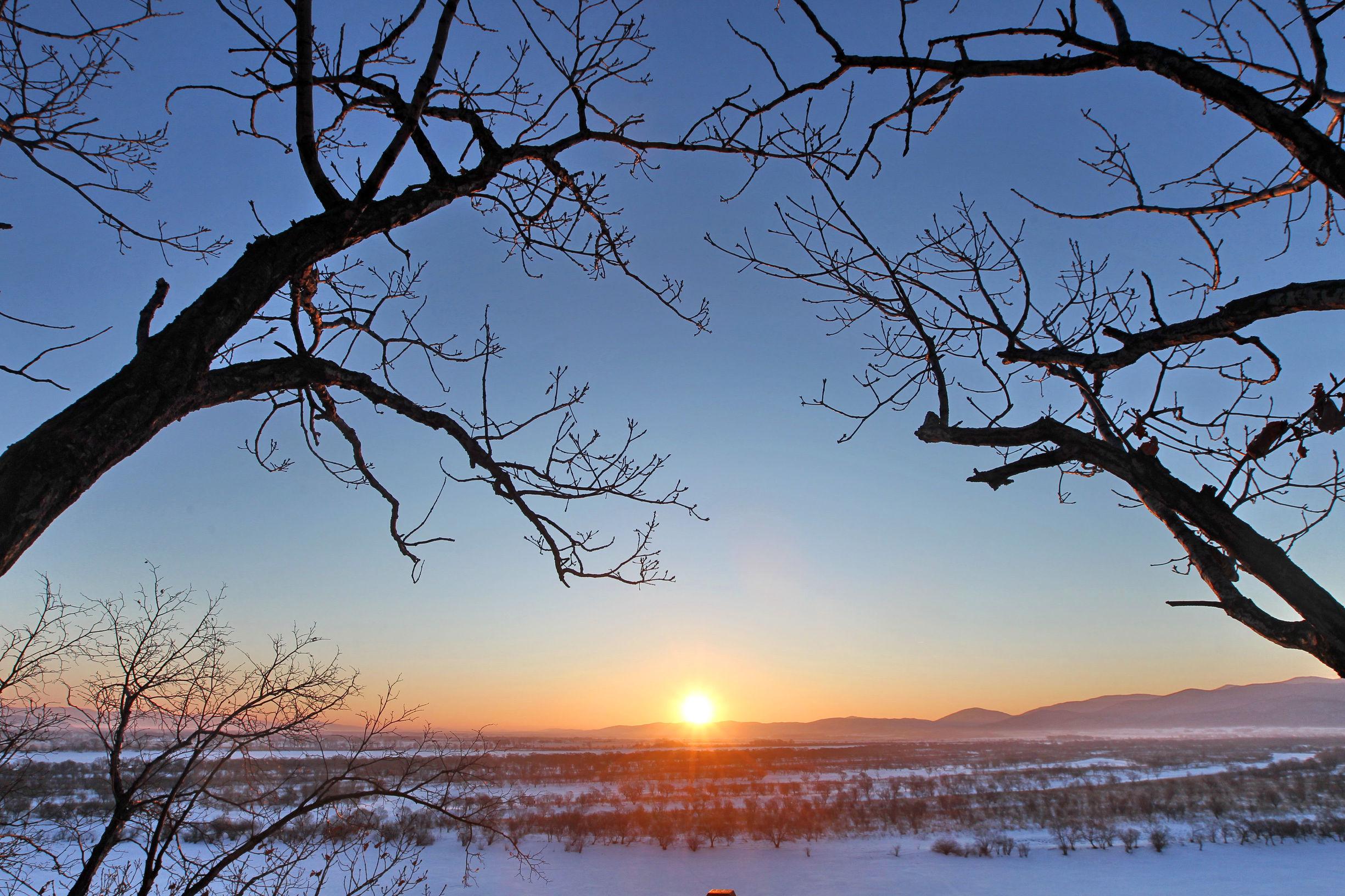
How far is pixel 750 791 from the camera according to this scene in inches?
1271

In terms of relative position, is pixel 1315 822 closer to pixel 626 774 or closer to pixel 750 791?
pixel 750 791

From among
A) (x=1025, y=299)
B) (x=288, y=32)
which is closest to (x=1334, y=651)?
(x=1025, y=299)

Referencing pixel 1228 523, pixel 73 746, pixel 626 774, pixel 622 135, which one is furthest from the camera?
pixel 73 746

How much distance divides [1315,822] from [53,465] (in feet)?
105

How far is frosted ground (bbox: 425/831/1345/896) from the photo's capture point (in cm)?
1564

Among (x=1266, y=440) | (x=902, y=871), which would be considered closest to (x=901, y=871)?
(x=902, y=871)

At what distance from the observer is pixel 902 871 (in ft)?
56.6

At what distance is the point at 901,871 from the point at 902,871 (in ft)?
0.05

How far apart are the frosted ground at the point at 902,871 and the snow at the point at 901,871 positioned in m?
0.04

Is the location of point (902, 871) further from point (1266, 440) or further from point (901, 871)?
point (1266, 440)

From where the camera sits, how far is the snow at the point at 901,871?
15.6 m

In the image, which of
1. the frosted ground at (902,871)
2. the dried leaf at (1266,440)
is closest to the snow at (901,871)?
the frosted ground at (902,871)

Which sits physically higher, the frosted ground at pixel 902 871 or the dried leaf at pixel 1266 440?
the dried leaf at pixel 1266 440

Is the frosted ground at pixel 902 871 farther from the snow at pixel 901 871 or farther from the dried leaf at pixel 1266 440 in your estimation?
the dried leaf at pixel 1266 440
